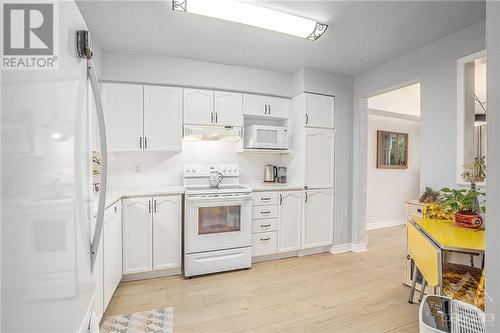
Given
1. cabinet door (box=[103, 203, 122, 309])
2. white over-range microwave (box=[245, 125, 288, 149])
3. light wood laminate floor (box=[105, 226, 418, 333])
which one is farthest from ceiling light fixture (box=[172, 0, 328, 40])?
light wood laminate floor (box=[105, 226, 418, 333])

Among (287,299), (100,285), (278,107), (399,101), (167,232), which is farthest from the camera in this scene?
(399,101)

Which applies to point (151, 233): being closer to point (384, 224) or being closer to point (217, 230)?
point (217, 230)

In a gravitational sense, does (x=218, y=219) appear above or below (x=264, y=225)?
above

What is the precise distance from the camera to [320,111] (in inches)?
128

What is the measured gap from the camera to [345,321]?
6.08ft

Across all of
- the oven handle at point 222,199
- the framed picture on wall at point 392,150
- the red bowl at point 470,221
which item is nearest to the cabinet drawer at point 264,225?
the oven handle at point 222,199

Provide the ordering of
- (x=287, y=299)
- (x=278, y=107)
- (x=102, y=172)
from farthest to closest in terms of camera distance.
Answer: (x=278, y=107) < (x=287, y=299) < (x=102, y=172)

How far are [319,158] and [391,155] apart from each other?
2393 mm

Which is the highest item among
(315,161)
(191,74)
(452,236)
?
(191,74)

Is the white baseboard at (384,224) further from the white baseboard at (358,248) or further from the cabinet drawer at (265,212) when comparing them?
the cabinet drawer at (265,212)

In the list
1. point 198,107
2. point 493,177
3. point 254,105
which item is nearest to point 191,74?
point 198,107

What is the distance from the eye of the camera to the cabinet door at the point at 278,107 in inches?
130

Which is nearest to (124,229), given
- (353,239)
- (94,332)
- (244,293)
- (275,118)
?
(244,293)

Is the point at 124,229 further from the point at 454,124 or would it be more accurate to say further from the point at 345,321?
the point at 454,124
